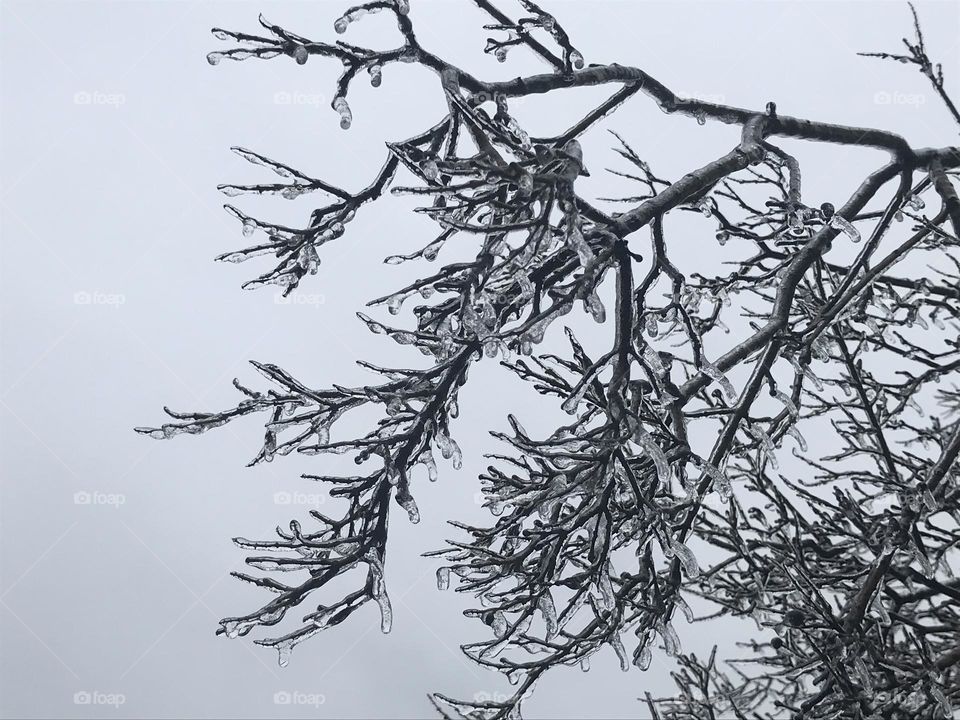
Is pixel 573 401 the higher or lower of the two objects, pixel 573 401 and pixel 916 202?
the lower

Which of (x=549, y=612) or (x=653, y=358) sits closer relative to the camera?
(x=653, y=358)

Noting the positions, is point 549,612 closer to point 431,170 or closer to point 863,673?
point 863,673

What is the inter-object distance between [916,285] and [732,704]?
300 centimetres

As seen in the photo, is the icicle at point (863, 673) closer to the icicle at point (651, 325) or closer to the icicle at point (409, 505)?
the icicle at point (651, 325)

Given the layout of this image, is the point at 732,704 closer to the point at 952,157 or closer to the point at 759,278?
the point at 759,278

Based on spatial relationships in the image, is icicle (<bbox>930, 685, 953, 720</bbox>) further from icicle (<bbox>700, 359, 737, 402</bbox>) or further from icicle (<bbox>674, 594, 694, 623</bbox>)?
icicle (<bbox>700, 359, 737, 402</bbox>)

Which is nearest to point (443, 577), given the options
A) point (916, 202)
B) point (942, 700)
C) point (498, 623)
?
point (498, 623)

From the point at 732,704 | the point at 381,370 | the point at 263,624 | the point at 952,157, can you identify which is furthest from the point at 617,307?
the point at 732,704

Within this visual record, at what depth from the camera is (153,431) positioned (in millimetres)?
3090

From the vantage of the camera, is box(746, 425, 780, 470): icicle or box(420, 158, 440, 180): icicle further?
box(746, 425, 780, 470): icicle

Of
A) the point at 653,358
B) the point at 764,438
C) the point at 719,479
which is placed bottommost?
the point at 719,479

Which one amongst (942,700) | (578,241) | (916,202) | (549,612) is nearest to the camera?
(578,241)

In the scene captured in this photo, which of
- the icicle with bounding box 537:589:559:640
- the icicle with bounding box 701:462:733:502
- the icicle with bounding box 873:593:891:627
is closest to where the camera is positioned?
the icicle with bounding box 701:462:733:502

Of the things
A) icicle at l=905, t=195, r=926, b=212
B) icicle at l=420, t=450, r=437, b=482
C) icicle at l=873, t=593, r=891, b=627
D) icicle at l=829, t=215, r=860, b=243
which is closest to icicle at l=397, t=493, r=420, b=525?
icicle at l=420, t=450, r=437, b=482
